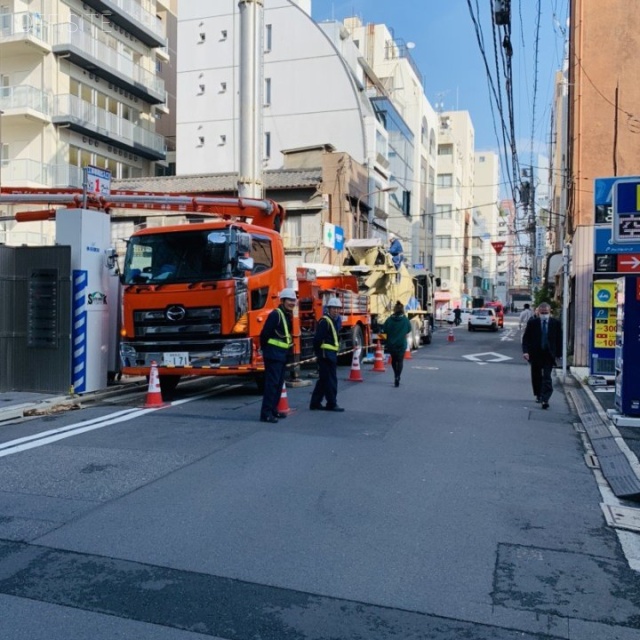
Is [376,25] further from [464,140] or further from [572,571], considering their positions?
[572,571]

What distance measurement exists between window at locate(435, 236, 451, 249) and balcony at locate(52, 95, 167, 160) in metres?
41.9

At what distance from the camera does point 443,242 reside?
251 feet

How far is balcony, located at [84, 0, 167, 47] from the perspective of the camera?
1332 inches

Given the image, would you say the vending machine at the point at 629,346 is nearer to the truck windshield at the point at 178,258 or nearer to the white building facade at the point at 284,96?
the truck windshield at the point at 178,258

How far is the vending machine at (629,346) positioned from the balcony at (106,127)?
28047mm

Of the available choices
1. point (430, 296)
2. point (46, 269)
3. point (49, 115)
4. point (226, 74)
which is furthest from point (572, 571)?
point (226, 74)

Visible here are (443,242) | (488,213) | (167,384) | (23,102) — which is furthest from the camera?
(488,213)

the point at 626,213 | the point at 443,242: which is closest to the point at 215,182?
the point at 626,213

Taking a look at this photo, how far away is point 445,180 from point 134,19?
47.4m

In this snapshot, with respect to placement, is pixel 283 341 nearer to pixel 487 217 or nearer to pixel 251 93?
pixel 251 93

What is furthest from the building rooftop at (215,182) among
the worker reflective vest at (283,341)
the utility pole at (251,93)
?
the worker reflective vest at (283,341)

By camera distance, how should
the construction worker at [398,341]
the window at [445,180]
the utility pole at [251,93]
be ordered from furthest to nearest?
1. the window at [445,180]
2. the utility pole at [251,93]
3. the construction worker at [398,341]

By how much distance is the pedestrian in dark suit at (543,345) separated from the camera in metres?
11.7

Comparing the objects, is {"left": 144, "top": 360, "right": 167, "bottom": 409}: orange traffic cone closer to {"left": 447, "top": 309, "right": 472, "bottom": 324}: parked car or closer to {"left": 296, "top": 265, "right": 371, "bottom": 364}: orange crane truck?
{"left": 296, "top": 265, "right": 371, "bottom": 364}: orange crane truck
